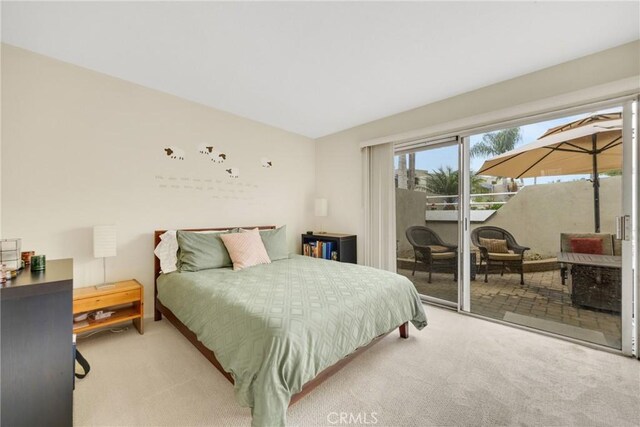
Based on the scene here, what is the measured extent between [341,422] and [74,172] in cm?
302

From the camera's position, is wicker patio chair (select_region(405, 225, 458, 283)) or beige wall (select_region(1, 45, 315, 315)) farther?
wicker patio chair (select_region(405, 225, 458, 283))

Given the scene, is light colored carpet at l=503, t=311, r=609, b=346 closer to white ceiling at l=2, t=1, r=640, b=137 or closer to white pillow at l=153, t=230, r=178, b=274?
white ceiling at l=2, t=1, r=640, b=137

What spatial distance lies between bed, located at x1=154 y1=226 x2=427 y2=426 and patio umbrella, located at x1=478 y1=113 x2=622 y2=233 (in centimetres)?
202

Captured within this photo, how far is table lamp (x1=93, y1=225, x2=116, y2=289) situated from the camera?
226cm

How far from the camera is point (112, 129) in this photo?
8.24 ft

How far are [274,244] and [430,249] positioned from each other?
217cm

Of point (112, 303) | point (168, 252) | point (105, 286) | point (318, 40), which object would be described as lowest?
point (112, 303)

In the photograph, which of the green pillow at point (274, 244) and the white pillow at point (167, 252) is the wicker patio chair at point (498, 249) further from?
the white pillow at point (167, 252)

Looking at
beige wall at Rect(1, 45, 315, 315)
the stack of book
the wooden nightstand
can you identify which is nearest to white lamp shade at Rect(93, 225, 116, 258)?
beige wall at Rect(1, 45, 315, 315)

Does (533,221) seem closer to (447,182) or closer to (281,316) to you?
(447,182)

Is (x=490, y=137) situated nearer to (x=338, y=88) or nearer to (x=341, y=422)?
(x=338, y=88)

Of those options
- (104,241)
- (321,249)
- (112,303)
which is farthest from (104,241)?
(321,249)

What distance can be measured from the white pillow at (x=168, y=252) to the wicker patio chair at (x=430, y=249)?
301 cm

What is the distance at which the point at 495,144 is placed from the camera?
9.86ft
